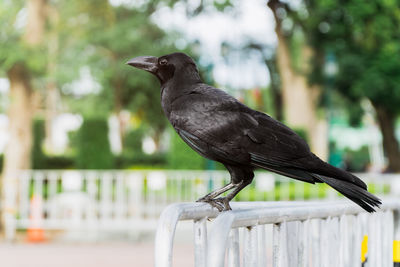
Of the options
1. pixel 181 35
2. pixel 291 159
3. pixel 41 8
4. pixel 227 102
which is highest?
pixel 181 35

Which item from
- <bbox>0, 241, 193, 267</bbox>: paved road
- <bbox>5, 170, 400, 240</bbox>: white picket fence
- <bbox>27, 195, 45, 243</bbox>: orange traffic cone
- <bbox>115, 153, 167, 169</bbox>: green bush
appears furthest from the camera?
<bbox>115, 153, 167, 169</bbox>: green bush

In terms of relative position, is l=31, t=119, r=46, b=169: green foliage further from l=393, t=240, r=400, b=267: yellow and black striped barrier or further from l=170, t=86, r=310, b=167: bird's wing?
l=170, t=86, r=310, b=167: bird's wing

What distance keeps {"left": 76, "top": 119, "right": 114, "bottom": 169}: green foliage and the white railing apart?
606 inches

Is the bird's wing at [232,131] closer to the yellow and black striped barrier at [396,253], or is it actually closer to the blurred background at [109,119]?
the yellow and black striped barrier at [396,253]

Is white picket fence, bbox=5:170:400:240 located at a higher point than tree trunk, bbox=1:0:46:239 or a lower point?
lower

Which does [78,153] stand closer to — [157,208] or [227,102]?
[157,208]

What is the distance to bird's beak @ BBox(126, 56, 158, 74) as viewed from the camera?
2492mm

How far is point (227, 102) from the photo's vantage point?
254 cm

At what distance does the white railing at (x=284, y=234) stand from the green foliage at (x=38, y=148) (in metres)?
17.3

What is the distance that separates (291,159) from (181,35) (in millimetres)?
23312

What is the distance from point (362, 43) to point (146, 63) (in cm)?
1635

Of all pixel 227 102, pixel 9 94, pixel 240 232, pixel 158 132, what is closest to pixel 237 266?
pixel 240 232

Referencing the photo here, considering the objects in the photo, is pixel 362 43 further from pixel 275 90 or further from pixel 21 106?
pixel 275 90

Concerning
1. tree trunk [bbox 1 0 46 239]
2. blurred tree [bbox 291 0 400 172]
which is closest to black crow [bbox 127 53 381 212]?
tree trunk [bbox 1 0 46 239]
